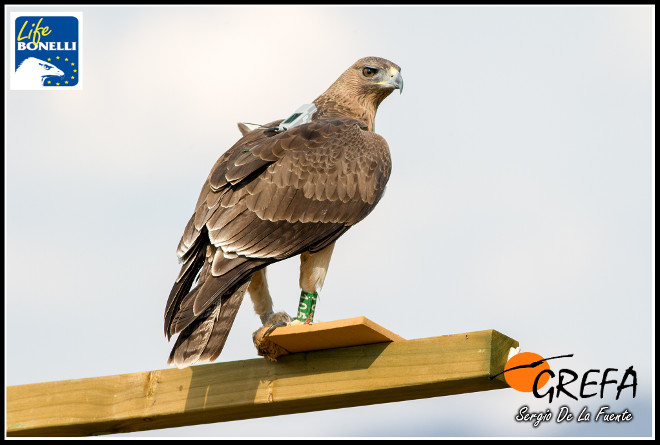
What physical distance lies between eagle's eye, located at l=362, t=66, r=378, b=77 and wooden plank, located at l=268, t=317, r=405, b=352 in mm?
2772

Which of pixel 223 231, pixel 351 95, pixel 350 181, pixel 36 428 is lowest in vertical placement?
pixel 36 428

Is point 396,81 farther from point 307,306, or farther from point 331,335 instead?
point 331,335

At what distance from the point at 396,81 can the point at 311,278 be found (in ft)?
7.08

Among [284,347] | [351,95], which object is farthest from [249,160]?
[351,95]

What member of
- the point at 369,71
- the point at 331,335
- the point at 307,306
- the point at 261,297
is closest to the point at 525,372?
the point at 331,335

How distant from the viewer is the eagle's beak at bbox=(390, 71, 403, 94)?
7.52m

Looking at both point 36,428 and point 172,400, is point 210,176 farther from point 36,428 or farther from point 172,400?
point 36,428

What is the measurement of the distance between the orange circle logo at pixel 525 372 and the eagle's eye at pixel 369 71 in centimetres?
332

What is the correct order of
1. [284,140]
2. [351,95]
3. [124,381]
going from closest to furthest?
[124,381] < [284,140] < [351,95]

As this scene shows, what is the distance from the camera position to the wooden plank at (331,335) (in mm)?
5043

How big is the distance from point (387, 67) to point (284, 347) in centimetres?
289

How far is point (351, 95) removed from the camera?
294 inches

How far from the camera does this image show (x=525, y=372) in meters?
4.71

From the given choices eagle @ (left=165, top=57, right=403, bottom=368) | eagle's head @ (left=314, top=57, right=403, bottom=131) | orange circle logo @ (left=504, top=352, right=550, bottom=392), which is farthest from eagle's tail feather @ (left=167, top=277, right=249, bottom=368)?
eagle's head @ (left=314, top=57, right=403, bottom=131)
